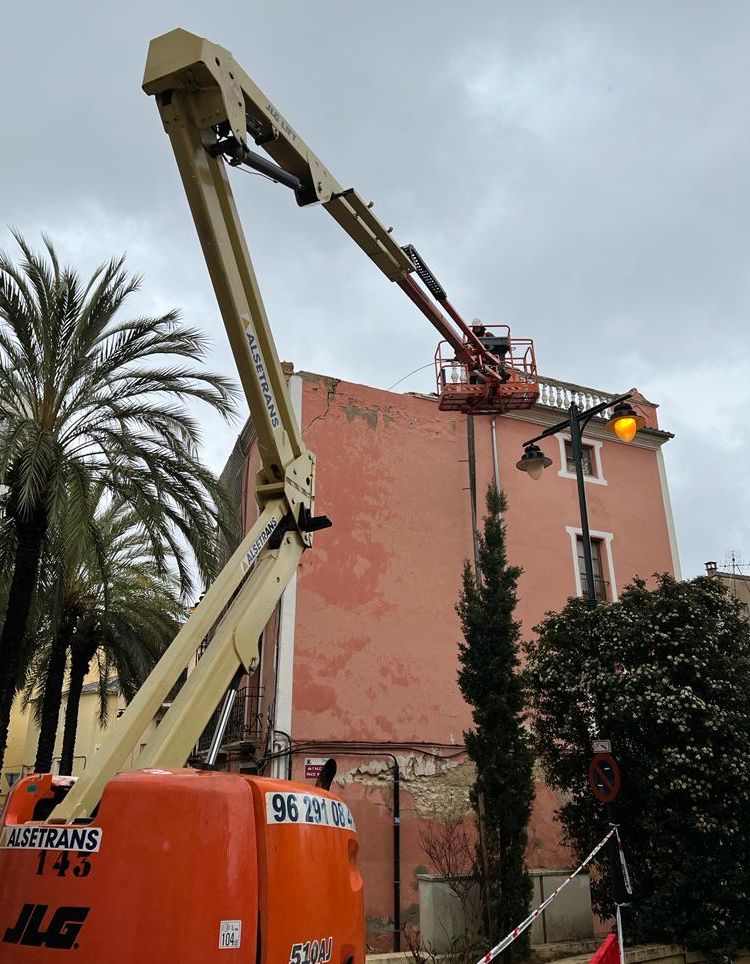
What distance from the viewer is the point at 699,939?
8906mm

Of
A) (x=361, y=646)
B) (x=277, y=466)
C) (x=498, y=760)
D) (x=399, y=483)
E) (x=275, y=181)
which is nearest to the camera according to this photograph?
(x=277, y=466)

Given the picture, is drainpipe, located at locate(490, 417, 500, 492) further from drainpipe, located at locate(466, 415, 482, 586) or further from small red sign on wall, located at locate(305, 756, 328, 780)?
small red sign on wall, located at locate(305, 756, 328, 780)

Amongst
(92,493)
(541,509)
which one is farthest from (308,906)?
(541,509)

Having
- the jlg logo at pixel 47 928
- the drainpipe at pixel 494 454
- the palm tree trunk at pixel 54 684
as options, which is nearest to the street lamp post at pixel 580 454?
the drainpipe at pixel 494 454

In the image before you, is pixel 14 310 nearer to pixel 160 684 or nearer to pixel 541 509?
pixel 160 684

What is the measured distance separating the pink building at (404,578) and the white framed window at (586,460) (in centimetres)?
4

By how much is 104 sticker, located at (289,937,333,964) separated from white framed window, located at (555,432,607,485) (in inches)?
639

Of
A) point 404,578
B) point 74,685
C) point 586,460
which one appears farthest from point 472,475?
point 74,685

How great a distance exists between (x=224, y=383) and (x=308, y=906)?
912cm

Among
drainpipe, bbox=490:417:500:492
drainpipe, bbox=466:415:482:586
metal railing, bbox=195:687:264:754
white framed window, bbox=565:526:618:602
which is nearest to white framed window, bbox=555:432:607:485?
white framed window, bbox=565:526:618:602

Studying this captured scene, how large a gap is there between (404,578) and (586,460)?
591 centimetres

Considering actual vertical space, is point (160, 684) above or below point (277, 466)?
below

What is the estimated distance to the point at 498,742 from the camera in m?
11.0

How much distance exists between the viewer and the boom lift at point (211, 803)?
3.37 m
